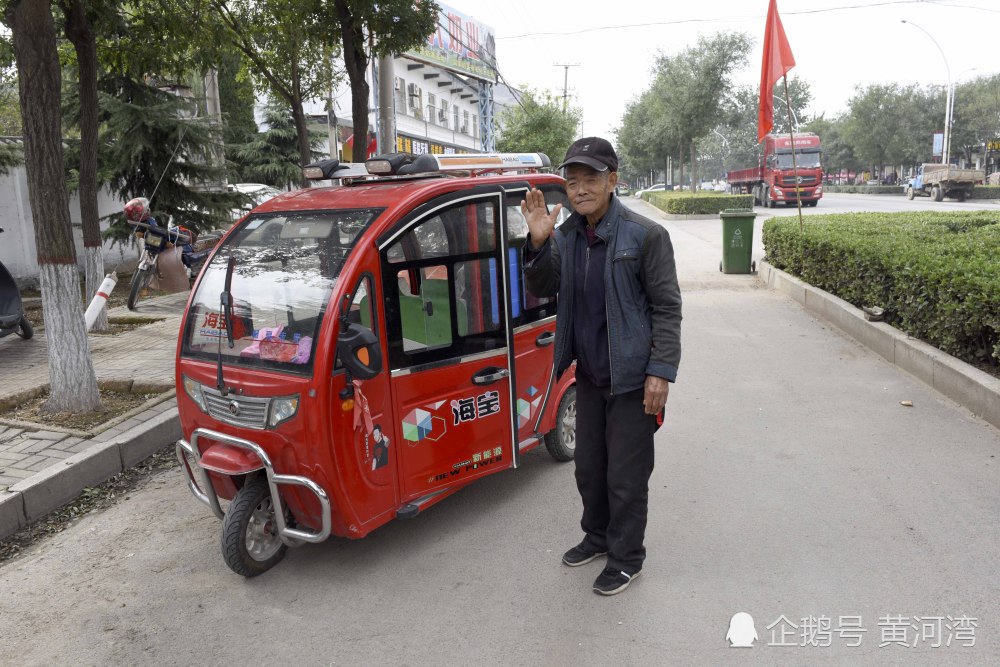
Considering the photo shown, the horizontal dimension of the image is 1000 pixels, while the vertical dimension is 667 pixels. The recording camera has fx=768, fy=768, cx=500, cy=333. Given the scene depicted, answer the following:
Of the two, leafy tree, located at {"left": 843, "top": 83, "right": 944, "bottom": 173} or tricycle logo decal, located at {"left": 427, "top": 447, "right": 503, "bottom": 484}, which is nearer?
tricycle logo decal, located at {"left": 427, "top": 447, "right": 503, "bottom": 484}

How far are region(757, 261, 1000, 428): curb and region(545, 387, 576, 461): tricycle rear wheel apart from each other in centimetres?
295

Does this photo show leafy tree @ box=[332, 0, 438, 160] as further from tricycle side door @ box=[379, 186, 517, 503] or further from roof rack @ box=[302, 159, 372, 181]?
tricycle side door @ box=[379, 186, 517, 503]

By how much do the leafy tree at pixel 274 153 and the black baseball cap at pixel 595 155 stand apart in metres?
23.2

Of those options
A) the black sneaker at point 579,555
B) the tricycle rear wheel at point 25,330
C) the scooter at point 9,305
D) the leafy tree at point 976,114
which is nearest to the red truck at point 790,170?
the leafy tree at point 976,114

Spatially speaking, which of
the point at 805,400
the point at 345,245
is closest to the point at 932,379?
the point at 805,400

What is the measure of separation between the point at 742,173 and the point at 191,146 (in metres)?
Result: 33.5

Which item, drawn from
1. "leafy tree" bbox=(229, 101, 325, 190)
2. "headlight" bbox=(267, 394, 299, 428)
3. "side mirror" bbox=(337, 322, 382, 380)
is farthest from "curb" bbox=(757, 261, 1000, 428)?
"leafy tree" bbox=(229, 101, 325, 190)

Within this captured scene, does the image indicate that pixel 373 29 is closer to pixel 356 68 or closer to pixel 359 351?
pixel 356 68

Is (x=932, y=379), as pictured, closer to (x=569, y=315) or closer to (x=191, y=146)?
(x=569, y=315)

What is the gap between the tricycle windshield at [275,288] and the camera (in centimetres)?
362

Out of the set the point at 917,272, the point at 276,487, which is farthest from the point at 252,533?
the point at 917,272

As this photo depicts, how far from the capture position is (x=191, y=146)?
1370 cm

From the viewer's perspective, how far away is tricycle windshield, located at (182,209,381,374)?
3619 mm

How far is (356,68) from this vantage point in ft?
32.9
